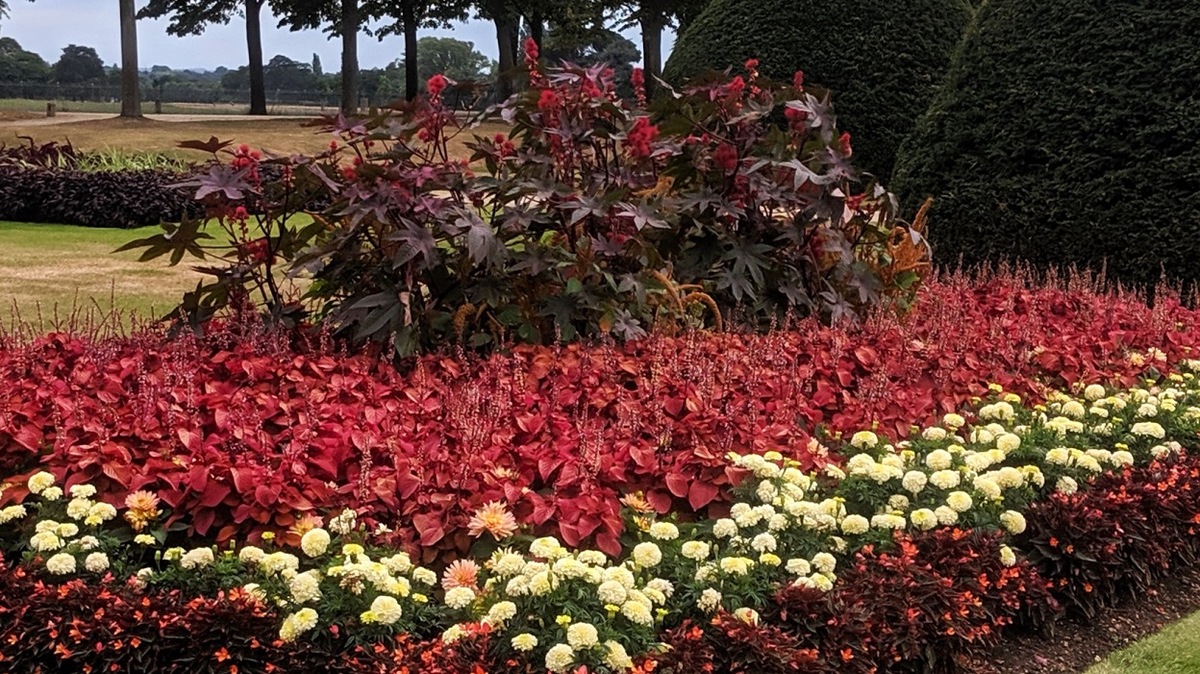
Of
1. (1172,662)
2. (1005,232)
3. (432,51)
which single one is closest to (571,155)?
(1172,662)

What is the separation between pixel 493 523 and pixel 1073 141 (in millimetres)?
4716

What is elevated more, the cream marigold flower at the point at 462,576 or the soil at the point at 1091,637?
the cream marigold flower at the point at 462,576

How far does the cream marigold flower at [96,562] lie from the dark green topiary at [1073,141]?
5.23 metres

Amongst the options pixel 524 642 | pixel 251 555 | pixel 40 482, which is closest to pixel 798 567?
pixel 524 642

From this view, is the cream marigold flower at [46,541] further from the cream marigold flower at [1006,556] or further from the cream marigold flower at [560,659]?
the cream marigold flower at [1006,556]

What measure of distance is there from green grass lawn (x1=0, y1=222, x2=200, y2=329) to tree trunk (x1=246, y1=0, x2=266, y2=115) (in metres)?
19.2

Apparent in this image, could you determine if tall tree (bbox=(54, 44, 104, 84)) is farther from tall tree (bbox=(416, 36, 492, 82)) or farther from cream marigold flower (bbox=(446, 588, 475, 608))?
cream marigold flower (bbox=(446, 588, 475, 608))

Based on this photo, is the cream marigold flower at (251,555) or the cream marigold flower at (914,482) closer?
the cream marigold flower at (251,555)

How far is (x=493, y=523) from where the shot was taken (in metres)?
2.46

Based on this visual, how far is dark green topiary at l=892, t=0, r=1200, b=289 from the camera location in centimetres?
562

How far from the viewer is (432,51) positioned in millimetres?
86438

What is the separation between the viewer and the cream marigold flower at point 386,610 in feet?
6.96

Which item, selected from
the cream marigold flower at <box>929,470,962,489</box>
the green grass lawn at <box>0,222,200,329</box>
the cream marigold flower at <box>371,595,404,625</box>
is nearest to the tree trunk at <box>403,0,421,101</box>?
the green grass lawn at <box>0,222,200,329</box>

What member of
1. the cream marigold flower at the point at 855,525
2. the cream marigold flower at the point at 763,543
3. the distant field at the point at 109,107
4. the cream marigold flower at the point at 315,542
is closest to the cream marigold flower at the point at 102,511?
the cream marigold flower at the point at 315,542
